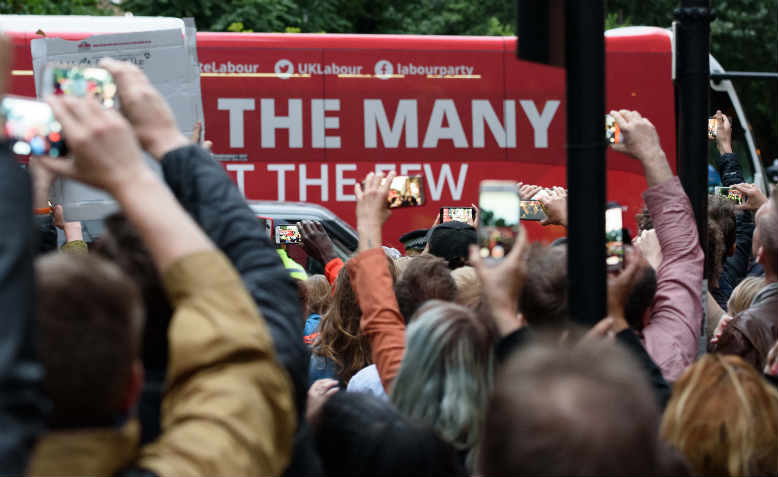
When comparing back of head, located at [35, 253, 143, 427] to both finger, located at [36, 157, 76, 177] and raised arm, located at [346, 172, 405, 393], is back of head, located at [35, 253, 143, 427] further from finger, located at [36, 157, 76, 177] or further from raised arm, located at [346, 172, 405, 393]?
raised arm, located at [346, 172, 405, 393]

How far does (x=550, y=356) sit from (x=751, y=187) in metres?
4.82

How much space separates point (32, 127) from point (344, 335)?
2524 millimetres

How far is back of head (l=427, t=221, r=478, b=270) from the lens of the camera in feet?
16.9

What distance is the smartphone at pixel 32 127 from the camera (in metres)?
1.76

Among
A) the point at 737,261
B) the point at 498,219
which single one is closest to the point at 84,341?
the point at 498,219

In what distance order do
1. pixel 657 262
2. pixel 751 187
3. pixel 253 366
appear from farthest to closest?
pixel 751 187 → pixel 657 262 → pixel 253 366

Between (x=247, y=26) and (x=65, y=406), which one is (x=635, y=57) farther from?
(x=65, y=406)

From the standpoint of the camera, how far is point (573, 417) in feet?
4.67

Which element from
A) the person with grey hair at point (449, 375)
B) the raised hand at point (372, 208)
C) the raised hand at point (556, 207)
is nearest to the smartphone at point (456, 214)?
the raised hand at point (556, 207)

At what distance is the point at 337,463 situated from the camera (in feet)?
7.37

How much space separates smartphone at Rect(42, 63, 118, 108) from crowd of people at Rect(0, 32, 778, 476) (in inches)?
1.1

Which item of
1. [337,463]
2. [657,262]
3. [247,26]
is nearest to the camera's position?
[337,463]

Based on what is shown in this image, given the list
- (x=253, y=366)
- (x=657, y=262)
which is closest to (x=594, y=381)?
(x=253, y=366)

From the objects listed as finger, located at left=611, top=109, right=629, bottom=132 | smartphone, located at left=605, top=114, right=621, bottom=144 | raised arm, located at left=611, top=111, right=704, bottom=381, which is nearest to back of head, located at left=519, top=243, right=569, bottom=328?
raised arm, located at left=611, top=111, right=704, bottom=381
